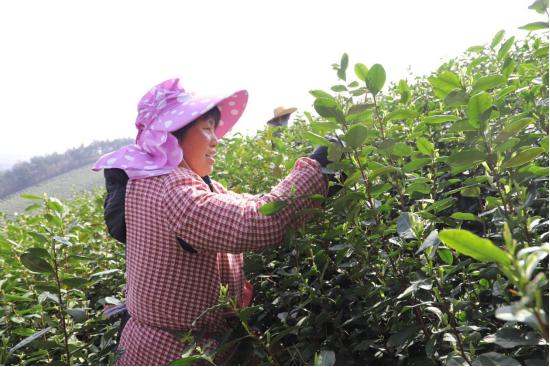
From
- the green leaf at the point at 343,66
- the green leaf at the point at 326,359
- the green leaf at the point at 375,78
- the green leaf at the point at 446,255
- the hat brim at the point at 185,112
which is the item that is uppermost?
the hat brim at the point at 185,112

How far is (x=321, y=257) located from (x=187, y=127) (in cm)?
77

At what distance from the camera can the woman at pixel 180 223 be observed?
1.61 meters

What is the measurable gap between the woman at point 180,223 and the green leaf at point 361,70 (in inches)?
13.1

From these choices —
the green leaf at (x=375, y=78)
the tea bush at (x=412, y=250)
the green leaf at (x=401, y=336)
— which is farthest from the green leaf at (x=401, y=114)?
the green leaf at (x=401, y=336)

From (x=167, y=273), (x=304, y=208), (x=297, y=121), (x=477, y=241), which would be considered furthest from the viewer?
(x=297, y=121)

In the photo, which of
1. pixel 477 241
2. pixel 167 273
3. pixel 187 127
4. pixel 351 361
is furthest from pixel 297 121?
pixel 477 241

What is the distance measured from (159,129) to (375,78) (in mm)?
948

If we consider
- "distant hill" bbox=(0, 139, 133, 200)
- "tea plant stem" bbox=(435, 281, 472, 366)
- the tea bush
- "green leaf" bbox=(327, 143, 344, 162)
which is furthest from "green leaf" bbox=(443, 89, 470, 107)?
"distant hill" bbox=(0, 139, 133, 200)

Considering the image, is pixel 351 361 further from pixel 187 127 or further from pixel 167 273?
pixel 187 127

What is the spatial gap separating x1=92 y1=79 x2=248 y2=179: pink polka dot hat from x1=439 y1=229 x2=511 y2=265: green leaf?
1.25 m

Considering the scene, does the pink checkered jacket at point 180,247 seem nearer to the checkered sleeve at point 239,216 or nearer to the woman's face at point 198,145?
the checkered sleeve at point 239,216

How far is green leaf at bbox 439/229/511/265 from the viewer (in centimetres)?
69

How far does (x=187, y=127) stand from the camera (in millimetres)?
2004

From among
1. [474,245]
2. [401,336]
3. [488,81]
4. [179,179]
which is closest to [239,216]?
[179,179]
